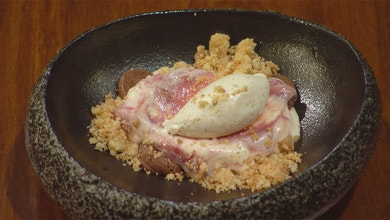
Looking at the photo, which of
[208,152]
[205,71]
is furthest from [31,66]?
[208,152]

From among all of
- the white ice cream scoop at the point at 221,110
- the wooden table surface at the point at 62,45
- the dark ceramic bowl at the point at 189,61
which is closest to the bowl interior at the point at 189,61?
the dark ceramic bowl at the point at 189,61

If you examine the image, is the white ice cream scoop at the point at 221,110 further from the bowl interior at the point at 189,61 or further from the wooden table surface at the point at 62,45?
the wooden table surface at the point at 62,45

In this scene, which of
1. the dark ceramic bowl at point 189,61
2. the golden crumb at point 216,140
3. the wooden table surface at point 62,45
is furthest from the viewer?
the wooden table surface at point 62,45

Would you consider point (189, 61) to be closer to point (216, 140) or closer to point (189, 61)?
point (189, 61)

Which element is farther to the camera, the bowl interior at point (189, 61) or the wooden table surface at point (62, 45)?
the wooden table surface at point (62, 45)

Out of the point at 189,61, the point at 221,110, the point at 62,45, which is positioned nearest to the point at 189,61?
the point at 189,61

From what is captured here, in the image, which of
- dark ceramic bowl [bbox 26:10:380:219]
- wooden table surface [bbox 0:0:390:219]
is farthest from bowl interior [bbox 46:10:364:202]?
wooden table surface [bbox 0:0:390:219]

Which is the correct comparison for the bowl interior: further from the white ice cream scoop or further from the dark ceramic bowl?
the white ice cream scoop
